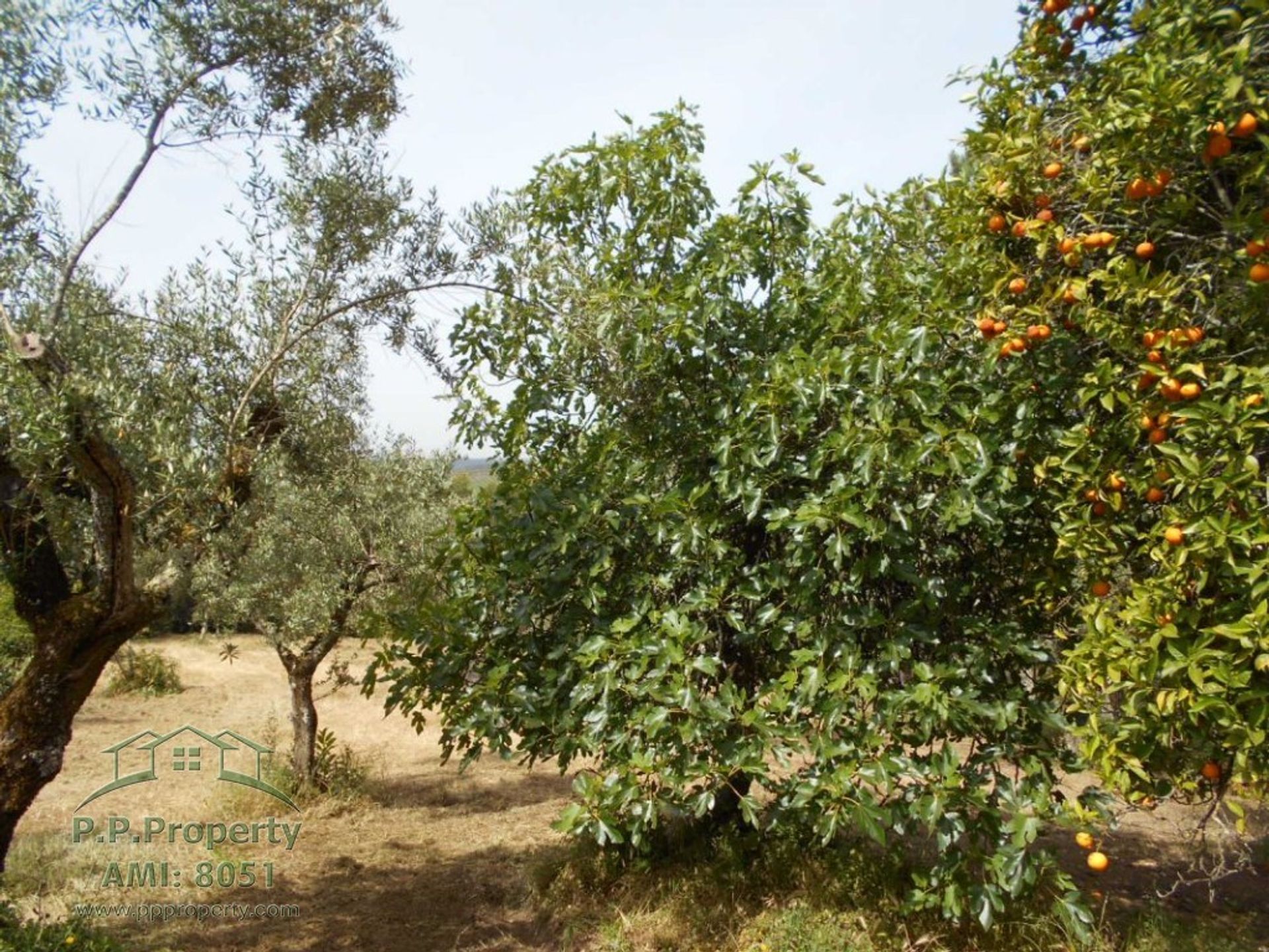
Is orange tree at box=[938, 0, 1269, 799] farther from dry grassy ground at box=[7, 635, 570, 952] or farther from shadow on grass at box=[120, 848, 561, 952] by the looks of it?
dry grassy ground at box=[7, 635, 570, 952]

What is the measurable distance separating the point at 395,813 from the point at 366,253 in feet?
20.9

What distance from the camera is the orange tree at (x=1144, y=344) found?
2900 mm

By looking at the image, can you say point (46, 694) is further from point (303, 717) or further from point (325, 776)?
point (325, 776)

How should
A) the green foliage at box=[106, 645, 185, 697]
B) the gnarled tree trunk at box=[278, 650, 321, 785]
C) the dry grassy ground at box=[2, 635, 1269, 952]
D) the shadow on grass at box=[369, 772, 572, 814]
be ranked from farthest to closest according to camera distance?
1. the green foliage at box=[106, 645, 185, 697]
2. the shadow on grass at box=[369, 772, 572, 814]
3. the gnarled tree trunk at box=[278, 650, 321, 785]
4. the dry grassy ground at box=[2, 635, 1269, 952]

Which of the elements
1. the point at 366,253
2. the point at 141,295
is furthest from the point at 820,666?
the point at 141,295

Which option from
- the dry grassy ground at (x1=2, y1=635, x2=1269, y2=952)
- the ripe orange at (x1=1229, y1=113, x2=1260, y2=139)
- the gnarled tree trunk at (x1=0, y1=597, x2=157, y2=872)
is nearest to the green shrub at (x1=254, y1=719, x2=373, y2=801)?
the dry grassy ground at (x1=2, y1=635, x2=1269, y2=952)

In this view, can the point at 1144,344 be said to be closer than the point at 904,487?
Yes

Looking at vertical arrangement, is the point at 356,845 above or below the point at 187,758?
below

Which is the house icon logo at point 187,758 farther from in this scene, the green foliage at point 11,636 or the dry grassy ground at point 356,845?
the green foliage at point 11,636

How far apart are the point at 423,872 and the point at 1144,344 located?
277 inches

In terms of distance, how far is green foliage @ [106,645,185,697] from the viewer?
47.2 feet

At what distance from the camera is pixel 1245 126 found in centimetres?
280

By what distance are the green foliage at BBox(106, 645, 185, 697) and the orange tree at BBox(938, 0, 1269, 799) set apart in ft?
49.8

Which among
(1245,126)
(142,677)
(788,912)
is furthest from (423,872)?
(142,677)
